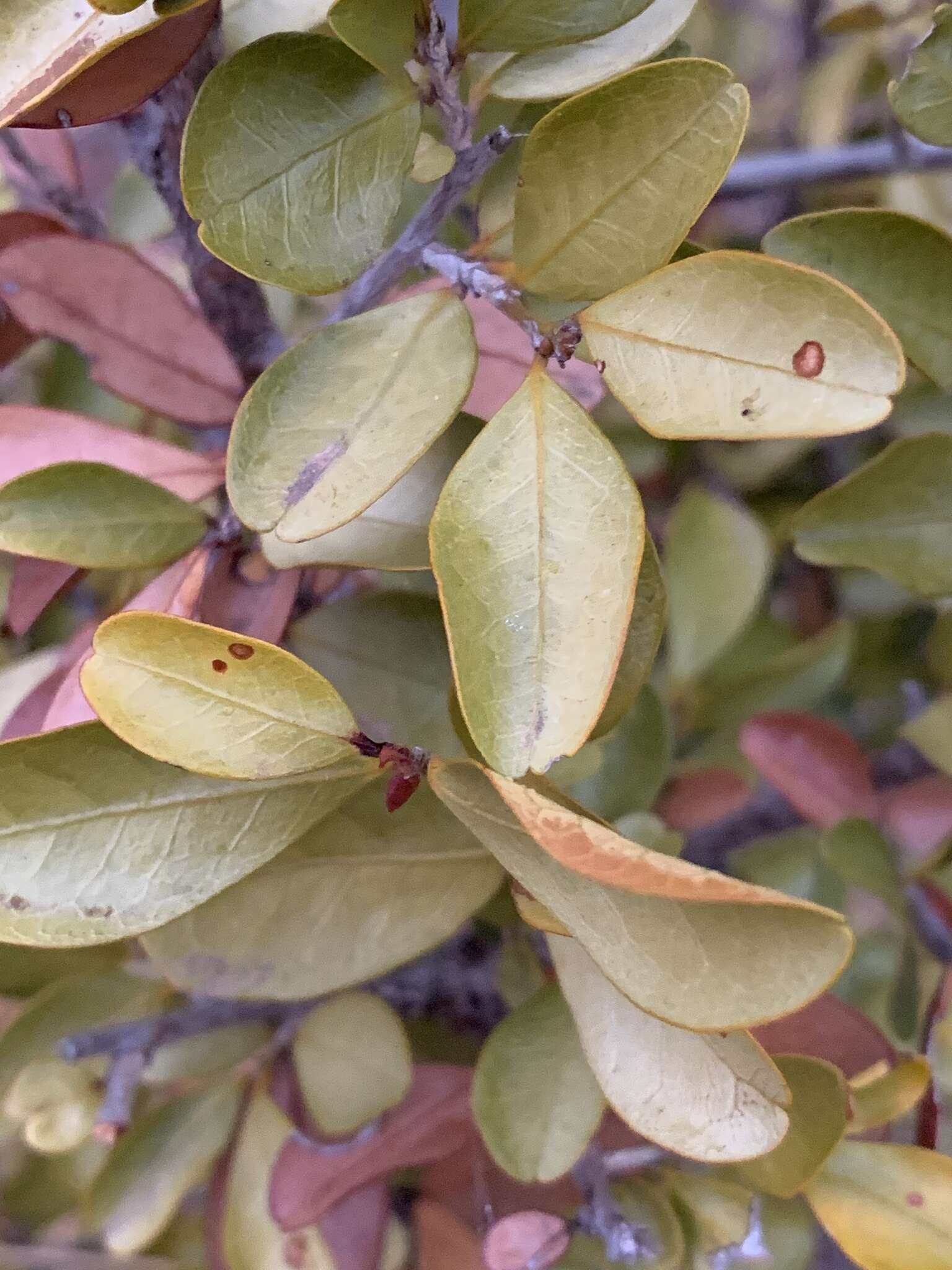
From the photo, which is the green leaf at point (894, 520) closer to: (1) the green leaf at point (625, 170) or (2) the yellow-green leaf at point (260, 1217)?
(1) the green leaf at point (625, 170)

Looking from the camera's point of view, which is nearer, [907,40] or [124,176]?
[124,176]

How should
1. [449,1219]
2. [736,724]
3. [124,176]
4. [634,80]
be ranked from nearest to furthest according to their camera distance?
1. [634,80]
2. [449,1219]
3. [124,176]
4. [736,724]

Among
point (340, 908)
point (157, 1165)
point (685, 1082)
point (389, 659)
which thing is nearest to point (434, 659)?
point (389, 659)

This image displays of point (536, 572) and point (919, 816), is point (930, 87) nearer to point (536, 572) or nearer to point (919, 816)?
point (536, 572)

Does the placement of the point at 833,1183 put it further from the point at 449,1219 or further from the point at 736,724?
the point at 736,724

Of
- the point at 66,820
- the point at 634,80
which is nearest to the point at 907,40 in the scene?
the point at 634,80

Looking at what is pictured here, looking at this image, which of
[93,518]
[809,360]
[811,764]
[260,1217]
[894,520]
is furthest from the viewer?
[811,764]

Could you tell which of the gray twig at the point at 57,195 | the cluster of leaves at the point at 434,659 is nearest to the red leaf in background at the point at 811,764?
the cluster of leaves at the point at 434,659
